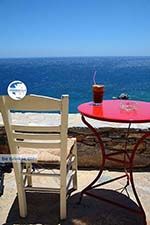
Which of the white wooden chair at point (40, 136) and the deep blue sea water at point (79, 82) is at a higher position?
the white wooden chair at point (40, 136)

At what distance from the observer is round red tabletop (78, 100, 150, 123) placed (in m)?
1.99

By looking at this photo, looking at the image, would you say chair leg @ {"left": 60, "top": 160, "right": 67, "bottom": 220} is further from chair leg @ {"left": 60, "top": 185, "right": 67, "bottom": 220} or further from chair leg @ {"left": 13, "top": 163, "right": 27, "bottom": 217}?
chair leg @ {"left": 13, "top": 163, "right": 27, "bottom": 217}

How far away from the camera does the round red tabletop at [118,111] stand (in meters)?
1.99

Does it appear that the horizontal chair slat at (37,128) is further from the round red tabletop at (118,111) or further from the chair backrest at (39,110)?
the round red tabletop at (118,111)

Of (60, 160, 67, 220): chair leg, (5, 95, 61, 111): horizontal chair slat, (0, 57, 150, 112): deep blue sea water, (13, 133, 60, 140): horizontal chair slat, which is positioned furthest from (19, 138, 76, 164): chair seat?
(0, 57, 150, 112): deep blue sea water

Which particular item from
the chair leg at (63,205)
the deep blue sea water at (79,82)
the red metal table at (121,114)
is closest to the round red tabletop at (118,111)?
the red metal table at (121,114)

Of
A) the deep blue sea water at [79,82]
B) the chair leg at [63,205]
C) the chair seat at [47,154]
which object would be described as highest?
the chair seat at [47,154]

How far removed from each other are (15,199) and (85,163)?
0.94 meters

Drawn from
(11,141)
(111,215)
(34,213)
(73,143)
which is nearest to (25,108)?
(11,141)

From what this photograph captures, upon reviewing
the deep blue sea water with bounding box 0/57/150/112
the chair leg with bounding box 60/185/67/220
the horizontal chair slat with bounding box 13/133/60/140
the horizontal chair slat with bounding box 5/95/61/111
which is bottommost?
the deep blue sea water with bounding box 0/57/150/112

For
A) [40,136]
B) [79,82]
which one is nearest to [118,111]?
[40,136]

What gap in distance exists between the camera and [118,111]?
2.21m

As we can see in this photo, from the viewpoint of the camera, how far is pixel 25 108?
6.29 ft

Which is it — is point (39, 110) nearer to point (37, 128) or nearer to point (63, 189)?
point (37, 128)
